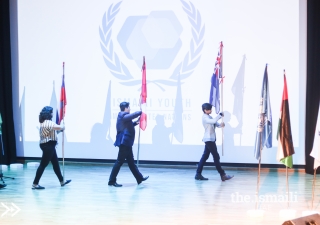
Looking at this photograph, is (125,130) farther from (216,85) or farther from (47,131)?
(216,85)

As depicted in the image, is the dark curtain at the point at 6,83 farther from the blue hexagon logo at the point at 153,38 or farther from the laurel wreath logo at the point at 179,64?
the blue hexagon logo at the point at 153,38

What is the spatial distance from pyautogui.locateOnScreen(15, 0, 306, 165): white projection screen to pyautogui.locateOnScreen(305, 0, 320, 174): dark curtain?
164mm

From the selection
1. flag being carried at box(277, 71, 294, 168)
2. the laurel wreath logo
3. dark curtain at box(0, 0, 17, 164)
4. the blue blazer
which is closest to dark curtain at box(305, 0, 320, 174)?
the laurel wreath logo

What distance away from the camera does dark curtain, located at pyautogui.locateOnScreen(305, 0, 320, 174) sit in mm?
9062

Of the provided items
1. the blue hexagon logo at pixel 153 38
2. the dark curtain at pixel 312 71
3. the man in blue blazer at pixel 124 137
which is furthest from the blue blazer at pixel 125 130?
the dark curtain at pixel 312 71

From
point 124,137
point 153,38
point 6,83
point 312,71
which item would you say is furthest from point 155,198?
point 6,83

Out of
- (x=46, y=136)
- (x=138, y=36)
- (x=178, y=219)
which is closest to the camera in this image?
(x=178, y=219)

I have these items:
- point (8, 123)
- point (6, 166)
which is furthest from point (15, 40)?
point (6, 166)

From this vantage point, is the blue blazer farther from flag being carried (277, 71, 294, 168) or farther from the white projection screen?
flag being carried (277, 71, 294, 168)

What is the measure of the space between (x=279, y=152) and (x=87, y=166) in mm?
5001

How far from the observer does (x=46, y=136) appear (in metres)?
7.40

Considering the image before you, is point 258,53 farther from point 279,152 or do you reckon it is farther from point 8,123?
point 8,123

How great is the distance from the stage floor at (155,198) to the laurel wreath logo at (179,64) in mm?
1921

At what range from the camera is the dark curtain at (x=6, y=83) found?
34.6 ft
